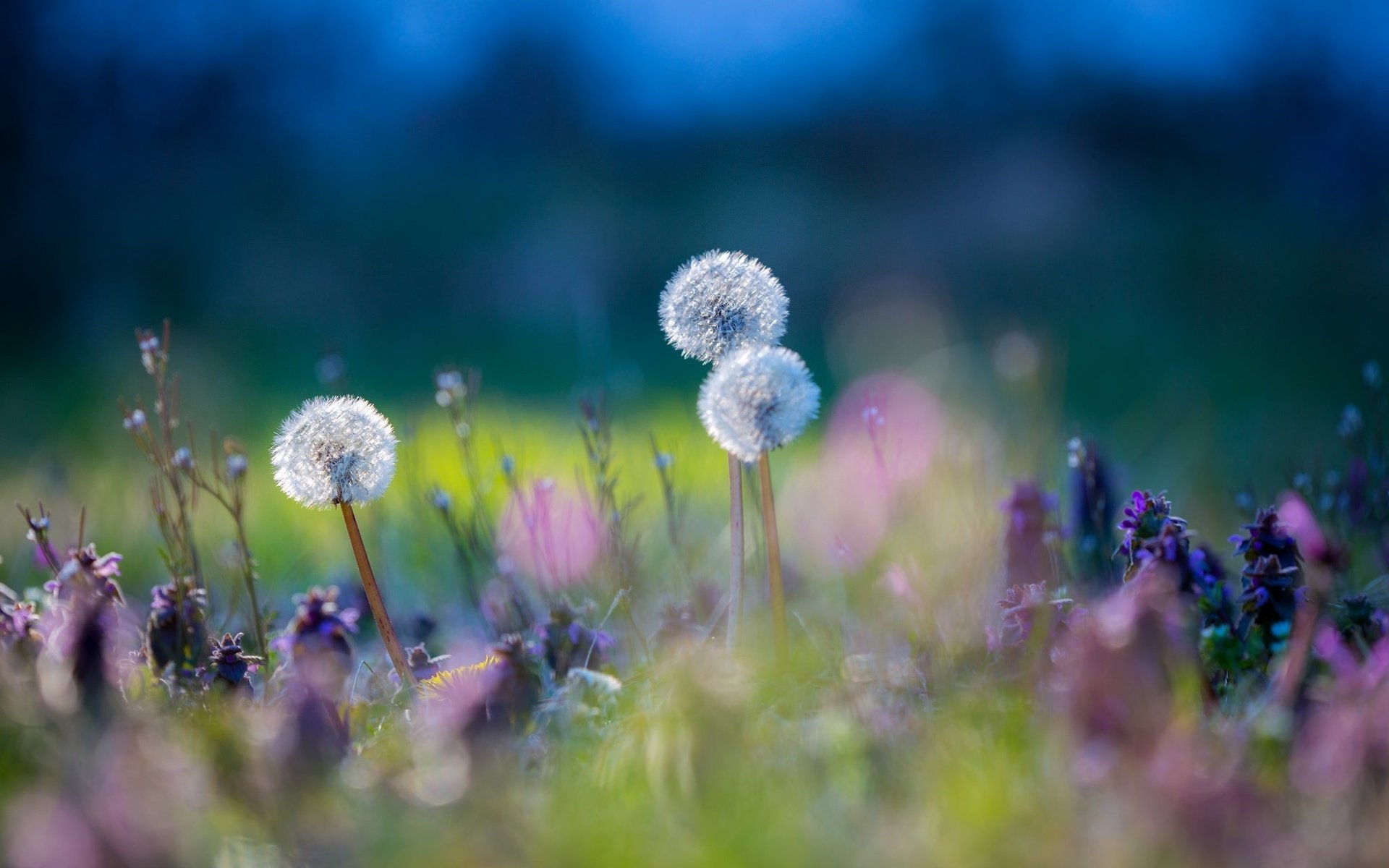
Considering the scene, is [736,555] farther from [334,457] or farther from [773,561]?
[334,457]

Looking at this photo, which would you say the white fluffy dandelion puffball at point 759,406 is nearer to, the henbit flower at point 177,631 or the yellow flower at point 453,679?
the yellow flower at point 453,679

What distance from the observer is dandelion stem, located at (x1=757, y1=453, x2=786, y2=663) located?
5.78 ft

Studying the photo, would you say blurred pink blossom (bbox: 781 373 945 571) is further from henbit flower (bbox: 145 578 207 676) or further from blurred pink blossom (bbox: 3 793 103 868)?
blurred pink blossom (bbox: 3 793 103 868)

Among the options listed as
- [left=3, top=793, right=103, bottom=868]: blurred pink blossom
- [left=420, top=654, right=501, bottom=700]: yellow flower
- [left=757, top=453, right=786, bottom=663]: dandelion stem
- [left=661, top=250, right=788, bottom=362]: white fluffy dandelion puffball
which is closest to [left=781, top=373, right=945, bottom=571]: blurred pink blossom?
[left=661, top=250, right=788, bottom=362]: white fluffy dandelion puffball

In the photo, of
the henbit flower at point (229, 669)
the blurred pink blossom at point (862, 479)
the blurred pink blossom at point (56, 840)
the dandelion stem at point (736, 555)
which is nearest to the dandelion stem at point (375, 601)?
the henbit flower at point (229, 669)

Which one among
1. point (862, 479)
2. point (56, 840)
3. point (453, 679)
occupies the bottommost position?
point (56, 840)

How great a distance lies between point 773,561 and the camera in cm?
177

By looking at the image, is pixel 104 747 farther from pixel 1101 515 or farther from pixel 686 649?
pixel 1101 515

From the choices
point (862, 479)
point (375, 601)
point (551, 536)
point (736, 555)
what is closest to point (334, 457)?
point (375, 601)

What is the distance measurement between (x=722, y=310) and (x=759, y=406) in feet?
1.08

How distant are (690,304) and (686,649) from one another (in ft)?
2.35

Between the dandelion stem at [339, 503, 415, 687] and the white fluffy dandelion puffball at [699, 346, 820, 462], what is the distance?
63 centimetres

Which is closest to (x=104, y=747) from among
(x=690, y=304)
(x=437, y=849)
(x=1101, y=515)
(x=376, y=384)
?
(x=437, y=849)

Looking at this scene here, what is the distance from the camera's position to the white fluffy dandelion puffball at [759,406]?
5.52 feet
